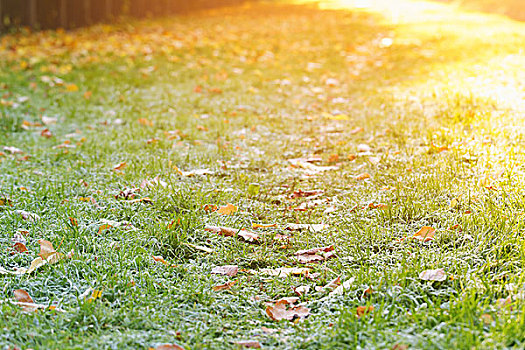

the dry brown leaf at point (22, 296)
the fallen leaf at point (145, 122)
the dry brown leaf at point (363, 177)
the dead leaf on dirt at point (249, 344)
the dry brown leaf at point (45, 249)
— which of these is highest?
the fallen leaf at point (145, 122)

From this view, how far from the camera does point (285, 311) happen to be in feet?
6.57

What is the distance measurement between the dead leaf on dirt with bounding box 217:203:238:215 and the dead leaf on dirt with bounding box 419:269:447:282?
1097 mm

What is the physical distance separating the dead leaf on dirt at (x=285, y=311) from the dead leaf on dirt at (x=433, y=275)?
1.57 feet

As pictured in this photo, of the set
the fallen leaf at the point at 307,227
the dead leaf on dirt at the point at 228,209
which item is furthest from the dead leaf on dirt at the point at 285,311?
the dead leaf on dirt at the point at 228,209

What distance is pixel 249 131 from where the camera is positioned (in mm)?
4523

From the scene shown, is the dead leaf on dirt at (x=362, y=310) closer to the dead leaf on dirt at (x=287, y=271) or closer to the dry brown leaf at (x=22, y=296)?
the dead leaf on dirt at (x=287, y=271)

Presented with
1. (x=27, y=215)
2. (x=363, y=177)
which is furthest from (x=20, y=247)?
(x=363, y=177)

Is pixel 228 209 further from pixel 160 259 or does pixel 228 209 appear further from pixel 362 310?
pixel 362 310

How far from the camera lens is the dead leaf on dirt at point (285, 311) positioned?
1.98 meters

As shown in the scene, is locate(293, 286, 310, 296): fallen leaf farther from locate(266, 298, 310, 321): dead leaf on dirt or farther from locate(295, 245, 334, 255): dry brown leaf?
locate(295, 245, 334, 255): dry brown leaf

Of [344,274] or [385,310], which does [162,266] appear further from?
[385,310]

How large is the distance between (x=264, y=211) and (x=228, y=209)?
0.68 ft

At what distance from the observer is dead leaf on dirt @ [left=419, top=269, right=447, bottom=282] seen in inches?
80.4

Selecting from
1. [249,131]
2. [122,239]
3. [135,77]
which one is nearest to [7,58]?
[135,77]
